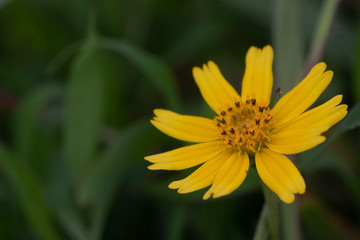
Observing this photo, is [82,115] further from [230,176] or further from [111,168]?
[230,176]

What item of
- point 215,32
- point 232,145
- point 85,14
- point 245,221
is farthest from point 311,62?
point 85,14

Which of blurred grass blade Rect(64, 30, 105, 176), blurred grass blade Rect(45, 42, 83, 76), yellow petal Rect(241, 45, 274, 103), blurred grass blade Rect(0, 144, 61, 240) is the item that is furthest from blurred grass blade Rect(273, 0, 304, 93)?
blurred grass blade Rect(45, 42, 83, 76)

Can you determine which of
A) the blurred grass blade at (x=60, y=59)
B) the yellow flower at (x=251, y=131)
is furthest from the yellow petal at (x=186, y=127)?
the blurred grass blade at (x=60, y=59)

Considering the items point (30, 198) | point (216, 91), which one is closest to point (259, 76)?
point (216, 91)

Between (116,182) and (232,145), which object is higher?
(116,182)

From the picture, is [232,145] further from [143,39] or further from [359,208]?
[143,39]
